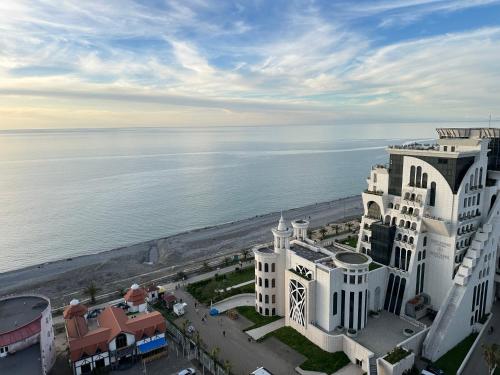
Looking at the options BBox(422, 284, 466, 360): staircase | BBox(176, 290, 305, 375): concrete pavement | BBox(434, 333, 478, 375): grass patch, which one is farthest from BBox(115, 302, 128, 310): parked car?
BBox(434, 333, 478, 375): grass patch

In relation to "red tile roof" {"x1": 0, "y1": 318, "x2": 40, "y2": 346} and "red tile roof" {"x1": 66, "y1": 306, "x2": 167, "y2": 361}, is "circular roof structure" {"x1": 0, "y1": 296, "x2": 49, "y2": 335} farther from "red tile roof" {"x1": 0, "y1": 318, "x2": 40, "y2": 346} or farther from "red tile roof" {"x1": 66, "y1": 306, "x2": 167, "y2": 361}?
"red tile roof" {"x1": 66, "y1": 306, "x2": 167, "y2": 361}

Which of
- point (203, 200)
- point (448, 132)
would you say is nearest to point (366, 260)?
point (448, 132)

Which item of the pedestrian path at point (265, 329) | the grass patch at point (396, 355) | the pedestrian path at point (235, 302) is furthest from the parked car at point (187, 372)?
the grass patch at point (396, 355)

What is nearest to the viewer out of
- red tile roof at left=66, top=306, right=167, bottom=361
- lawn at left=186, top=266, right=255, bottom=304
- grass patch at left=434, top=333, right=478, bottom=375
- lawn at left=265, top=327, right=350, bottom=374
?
red tile roof at left=66, top=306, right=167, bottom=361

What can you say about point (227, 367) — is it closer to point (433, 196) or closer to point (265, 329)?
point (265, 329)

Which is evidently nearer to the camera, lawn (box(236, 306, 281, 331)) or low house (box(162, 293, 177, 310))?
lawn (box(236, 306, 281, 331))

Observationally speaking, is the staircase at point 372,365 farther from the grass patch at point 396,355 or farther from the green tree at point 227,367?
the green tree at point 227,367

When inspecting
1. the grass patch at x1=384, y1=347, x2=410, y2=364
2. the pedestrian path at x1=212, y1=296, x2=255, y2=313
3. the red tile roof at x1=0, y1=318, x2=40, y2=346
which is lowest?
the pedestrian path at x1=212, y1=296, x2=255, y2=313
